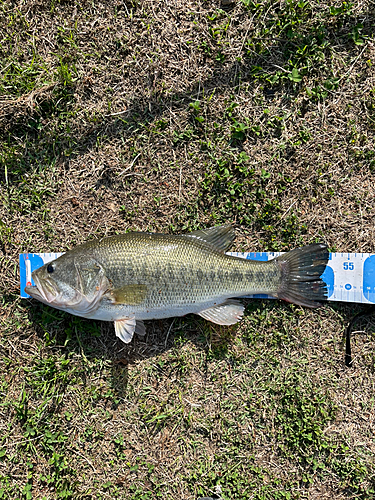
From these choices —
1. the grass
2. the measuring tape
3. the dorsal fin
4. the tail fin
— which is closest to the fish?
the tail fin

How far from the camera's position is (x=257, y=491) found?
3.39 meters

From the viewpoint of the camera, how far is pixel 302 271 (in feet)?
10.6

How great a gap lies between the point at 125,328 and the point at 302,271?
1.78 m

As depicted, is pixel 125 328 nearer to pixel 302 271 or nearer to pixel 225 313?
pixel 225 313

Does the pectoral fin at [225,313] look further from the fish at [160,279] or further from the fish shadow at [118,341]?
the fish shadow at [118,341]

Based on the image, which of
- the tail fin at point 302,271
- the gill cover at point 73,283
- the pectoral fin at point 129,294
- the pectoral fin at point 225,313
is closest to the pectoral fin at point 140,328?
the pectoral fin at point 129,294

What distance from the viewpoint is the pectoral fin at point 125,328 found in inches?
126

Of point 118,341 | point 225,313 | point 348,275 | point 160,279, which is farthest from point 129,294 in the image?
point 348,275

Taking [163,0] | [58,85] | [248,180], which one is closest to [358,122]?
[248,180]

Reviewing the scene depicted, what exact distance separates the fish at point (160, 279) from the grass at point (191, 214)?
1.03 feet

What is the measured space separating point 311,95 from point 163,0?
1.82 meters

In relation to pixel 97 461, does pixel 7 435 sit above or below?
above

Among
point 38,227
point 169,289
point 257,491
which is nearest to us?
point 169,289

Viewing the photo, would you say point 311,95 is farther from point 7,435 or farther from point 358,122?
point 7,435
